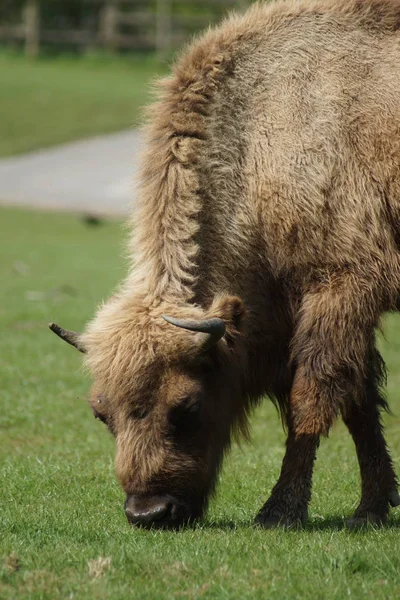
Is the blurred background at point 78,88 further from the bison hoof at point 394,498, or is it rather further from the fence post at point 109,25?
the bison hoof at point 394,498

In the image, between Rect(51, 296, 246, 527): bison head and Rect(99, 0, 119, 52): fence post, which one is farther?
Rect(99, 0, 119, 52): fence post

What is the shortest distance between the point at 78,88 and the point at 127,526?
33440mm

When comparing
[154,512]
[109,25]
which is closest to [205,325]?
[154,512]

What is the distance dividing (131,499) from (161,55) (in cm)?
4029

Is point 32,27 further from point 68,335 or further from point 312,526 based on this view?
point 312,526

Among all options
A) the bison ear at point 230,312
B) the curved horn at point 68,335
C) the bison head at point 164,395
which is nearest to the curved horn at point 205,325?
the bison head at point 164,395

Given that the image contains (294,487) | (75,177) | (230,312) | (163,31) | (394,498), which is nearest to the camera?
(230,312)

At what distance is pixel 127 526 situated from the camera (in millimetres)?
5516

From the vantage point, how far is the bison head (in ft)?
17.9

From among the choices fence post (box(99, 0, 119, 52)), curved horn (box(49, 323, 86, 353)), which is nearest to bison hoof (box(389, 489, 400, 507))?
curved horn (box(49, 323, 86, 353))

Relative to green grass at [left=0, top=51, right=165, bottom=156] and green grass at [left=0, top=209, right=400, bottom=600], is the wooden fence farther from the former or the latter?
green grass at [left=0, top=209, right=400, bottom=600]

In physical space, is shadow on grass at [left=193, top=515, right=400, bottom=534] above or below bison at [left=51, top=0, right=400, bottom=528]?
below

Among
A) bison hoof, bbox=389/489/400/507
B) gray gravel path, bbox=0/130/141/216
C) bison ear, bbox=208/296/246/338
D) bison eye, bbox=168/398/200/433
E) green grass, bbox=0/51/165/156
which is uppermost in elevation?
bison ear, bbox=208/296/246/338

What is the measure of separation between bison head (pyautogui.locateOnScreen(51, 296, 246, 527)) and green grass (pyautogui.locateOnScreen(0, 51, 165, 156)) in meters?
26.2
